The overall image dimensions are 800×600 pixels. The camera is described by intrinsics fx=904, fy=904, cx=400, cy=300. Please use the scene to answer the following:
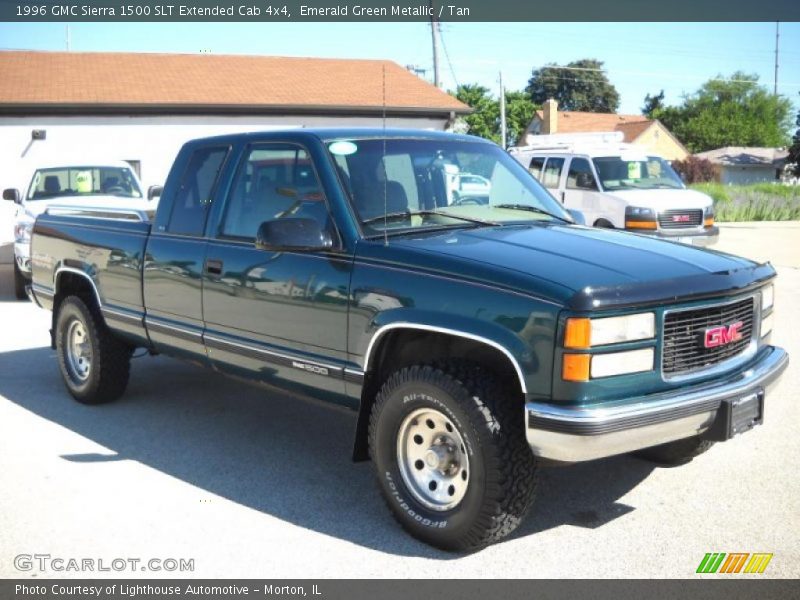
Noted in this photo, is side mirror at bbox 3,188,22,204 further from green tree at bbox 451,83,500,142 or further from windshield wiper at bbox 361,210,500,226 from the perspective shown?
green tree at bbox 451,83,500,142

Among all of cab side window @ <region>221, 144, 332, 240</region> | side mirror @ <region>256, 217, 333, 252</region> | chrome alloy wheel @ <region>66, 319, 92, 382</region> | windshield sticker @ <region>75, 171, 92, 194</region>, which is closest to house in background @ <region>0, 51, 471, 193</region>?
windshield sticker @ <region>75, 171, 92, 194</region>

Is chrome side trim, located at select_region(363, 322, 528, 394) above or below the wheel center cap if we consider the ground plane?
above

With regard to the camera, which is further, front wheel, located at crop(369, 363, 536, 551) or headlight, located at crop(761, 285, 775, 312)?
headlight, located at crop(761, 285, 775, 312)

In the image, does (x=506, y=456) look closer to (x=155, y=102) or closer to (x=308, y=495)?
(x=308, y=495)

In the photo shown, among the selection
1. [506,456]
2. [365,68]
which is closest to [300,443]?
[506,456]

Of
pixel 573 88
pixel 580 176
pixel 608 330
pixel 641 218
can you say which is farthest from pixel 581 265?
pixel 573 88

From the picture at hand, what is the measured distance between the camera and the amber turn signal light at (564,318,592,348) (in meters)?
3.66

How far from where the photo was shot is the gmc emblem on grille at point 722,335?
13.4 ft

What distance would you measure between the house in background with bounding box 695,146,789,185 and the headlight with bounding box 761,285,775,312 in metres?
71.2

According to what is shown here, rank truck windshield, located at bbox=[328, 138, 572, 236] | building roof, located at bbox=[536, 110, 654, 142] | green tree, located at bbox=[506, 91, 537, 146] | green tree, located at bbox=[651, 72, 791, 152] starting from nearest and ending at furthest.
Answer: truck windshield, located at bbox=[328, 138, 572, 236]
building roof, located at bbox=[536, 110, 654, 142]
green tree, located at bbox=[506, 91, 537, 146]
green tree, located at bbox=[651, 72, 791, 152]

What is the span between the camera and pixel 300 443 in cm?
587

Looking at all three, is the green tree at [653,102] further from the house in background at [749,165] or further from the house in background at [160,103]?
the house in background at [160,103]

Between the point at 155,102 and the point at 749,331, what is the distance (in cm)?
2038
